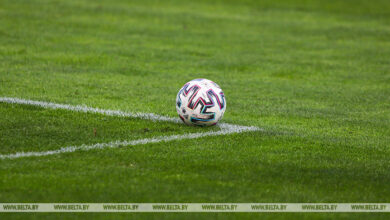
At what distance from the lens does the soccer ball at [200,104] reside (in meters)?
8.66

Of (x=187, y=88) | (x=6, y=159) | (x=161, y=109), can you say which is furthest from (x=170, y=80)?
(x=6, y=159)

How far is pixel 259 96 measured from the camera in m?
12.3

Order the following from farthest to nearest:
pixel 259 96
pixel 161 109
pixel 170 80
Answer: pixel 170 80, pixel 259 96, pixel 161 109

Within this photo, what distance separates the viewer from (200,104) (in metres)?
8.62

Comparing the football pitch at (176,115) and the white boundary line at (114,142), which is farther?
the white boundary line at (114,142)

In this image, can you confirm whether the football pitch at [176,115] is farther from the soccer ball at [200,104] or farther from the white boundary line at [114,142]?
the soccer ball at [200,104]

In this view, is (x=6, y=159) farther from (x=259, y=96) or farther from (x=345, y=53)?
(x=345, y=53)

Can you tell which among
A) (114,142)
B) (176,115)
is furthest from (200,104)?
(114,142)

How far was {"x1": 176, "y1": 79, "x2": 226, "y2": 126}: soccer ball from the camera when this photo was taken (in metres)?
8.66

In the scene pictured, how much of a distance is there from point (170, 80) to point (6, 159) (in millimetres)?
7166

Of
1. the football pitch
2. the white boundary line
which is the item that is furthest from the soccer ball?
the white boundary line

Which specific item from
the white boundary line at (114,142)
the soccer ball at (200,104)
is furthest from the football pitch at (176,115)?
the soccer ball at (200,104)

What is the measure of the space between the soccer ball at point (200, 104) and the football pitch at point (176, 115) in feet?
0.53

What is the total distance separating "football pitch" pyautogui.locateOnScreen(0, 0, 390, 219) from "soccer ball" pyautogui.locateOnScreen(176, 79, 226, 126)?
163mm
